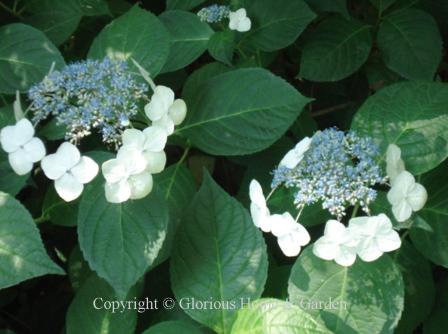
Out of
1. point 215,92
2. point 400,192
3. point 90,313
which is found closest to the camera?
point 400,192

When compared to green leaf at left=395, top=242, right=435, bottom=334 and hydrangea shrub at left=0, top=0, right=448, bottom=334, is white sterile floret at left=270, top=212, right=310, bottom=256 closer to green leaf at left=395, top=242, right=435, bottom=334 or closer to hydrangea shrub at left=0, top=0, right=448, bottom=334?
hydrangea shrub at left=0, top=0, right=448, bottom=334

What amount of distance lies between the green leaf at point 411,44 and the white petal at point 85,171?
89 cm

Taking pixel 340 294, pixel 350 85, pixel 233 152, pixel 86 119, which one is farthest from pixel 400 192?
pixel 350 85

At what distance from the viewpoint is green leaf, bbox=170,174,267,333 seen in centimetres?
120

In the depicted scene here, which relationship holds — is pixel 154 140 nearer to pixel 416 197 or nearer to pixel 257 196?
pixel 257 196

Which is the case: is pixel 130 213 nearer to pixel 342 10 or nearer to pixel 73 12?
pixel 73 12

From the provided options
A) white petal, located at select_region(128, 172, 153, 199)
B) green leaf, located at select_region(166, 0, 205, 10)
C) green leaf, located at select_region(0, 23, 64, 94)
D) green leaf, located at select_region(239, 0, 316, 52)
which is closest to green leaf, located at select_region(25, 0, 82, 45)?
green leaf, located at select_region(0, 23, 64, 94)

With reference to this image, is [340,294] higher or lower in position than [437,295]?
higher

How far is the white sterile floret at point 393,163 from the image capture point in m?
1.18

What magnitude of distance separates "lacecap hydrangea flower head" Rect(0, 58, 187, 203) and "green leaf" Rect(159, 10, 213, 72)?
15.6 inches

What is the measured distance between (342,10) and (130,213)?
0.85 meters

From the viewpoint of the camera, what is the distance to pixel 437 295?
148cm

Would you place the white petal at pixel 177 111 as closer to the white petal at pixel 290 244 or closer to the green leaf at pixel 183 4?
the white petal at pixel 290 244

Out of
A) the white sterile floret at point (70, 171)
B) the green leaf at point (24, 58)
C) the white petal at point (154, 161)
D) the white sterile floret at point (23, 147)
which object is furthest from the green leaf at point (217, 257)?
the green leaf at point (24, 58)
